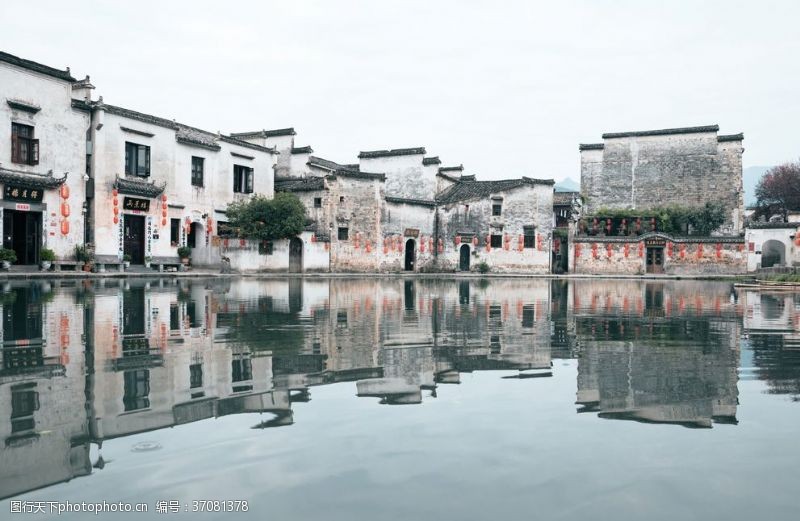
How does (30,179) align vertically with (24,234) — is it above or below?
above

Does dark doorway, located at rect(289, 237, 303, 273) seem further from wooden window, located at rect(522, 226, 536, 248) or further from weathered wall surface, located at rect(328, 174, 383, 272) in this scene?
wooden window, located at rect(522, 226, 536, 248)

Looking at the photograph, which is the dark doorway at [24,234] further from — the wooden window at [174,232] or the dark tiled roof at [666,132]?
the dark tiled roof at [666,132]

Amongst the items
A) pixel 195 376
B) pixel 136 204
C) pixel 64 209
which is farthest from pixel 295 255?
pixel 195 376

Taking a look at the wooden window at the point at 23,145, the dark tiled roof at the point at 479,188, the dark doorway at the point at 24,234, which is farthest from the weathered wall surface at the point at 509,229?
the wooden window at the point at 23,145

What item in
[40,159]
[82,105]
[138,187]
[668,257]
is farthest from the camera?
[668,257]

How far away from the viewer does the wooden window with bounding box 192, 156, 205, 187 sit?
32875mm

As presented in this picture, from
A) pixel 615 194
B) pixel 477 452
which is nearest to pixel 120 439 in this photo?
pixel 477 452

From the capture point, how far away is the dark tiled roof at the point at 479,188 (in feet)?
132

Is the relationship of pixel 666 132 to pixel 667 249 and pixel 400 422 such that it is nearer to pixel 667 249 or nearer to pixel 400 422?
pixel 667 249

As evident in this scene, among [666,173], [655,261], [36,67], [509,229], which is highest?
[36,67]

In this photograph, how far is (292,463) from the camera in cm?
353

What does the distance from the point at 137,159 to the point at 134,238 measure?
11.7ft

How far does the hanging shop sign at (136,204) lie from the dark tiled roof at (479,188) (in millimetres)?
18030

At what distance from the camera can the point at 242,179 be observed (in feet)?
117
